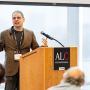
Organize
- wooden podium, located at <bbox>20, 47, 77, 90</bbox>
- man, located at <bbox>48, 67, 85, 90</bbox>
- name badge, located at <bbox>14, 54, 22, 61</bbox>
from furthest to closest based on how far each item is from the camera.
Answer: name badge, located at <bbox>14, 54, 22, 61</bbox>, wooden podium, located at <bbox>20, 47, 77, 90</bbox>, man, located at <bbox>48, 67, 85, 90</bbox>

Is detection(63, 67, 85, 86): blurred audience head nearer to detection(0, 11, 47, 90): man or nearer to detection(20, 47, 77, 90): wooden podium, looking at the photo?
detection(20, 47, 77, 90): wooden podium

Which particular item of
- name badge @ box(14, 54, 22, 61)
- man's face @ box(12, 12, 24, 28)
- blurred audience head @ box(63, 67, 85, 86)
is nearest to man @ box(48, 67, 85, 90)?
blurred audience head @ box(63, 67, 85, 86)

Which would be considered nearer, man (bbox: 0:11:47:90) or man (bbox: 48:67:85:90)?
man (bbox: 48:67:85:90)

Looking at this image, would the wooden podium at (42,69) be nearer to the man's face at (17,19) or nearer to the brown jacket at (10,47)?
the brown jacket at (10,47)

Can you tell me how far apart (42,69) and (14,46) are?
3.15ft

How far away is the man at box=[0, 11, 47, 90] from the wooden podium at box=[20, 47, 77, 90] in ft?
1.58

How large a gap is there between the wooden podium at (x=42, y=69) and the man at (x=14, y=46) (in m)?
0.48

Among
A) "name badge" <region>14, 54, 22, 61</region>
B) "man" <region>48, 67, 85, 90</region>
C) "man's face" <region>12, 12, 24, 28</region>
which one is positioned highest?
"man's face" <region>12, 12, 24, 28</region>

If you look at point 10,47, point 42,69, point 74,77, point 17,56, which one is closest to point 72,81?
point 74,77

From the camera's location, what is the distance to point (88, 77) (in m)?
6.41

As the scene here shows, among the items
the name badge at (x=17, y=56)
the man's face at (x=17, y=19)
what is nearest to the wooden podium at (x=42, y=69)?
the name badge at (x=17, y=56)

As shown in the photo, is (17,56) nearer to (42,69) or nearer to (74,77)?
(42,69)

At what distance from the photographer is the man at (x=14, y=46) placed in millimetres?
4234

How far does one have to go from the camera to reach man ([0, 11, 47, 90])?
13.9ft
